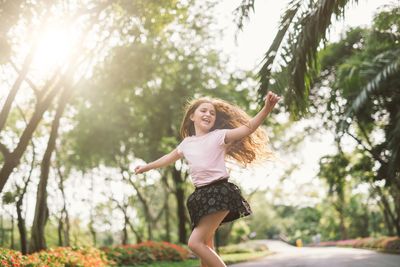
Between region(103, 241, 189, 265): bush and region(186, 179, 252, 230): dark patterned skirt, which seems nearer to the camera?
region(186, 179, 252, 230): dark patterned skirt

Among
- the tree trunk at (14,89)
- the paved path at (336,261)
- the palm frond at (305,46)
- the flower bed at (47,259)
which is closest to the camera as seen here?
the palm frond at (305,46)

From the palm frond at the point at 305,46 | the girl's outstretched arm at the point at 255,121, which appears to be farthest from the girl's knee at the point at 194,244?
the palm frond at the point at 305,46

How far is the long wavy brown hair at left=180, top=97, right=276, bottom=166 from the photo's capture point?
438 cm

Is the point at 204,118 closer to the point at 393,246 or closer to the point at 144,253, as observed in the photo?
the point at 144,253

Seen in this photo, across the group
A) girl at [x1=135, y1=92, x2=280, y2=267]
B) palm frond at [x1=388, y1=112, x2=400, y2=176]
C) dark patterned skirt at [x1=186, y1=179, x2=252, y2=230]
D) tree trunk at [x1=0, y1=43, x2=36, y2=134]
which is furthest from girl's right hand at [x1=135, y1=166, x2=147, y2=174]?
palm frond at [x1=388, y1=112, x2=400, y2=176]

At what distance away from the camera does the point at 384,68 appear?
12.4 meters

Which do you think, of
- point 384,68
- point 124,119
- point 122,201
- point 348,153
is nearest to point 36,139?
point 124,119

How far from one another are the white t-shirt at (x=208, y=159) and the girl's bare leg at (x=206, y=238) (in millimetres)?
307

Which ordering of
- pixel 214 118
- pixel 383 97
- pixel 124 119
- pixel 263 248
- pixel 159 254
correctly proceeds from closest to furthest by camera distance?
pixel 214 118, pixel 159 254, pixel 383 97, pixel 124 119, pixel 263 248

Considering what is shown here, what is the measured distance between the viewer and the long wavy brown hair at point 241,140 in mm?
4375

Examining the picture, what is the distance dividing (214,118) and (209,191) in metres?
0.83

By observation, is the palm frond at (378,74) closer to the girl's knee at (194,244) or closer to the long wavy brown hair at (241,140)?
the long wavy brown hair at (241,140)

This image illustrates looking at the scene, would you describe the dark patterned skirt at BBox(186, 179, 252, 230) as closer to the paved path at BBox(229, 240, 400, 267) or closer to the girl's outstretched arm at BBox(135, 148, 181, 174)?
the girl's outstretched arm at BBox(135, 148, 181, 174)

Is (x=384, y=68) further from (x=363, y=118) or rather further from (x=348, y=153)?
(x=348, y=153)
